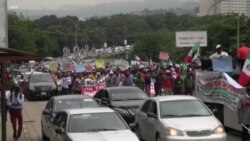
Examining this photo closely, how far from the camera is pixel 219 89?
18672mm

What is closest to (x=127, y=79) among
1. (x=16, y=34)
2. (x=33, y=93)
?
(x=33, y=93)

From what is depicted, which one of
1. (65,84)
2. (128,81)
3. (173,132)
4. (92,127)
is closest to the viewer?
(92,127)

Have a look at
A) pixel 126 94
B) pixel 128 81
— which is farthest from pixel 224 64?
pixel 128 81

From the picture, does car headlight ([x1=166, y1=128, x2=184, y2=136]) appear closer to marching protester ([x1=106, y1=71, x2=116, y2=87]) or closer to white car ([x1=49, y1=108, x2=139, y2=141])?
white car ([x1=49, y1=108, x2=139, y2=141])

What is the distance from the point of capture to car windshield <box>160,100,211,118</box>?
47.8 feet

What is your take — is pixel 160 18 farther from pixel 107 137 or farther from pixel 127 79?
pixel 107 137

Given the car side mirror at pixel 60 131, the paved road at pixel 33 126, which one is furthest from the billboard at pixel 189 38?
the car side mirror at pixel 60 131

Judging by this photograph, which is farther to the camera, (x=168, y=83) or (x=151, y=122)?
(x=168, y=83)

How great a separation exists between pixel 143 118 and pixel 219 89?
388 centimetres

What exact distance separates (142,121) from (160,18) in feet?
460

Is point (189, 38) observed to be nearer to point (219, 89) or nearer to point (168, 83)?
point (168, 83)

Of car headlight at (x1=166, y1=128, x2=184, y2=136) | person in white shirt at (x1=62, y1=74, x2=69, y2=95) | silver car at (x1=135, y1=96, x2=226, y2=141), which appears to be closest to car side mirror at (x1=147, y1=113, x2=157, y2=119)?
silver car at (x1=135, y1=96, x2=226, y2=141)

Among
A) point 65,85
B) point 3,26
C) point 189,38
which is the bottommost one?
point 65,85

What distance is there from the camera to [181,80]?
94.4 feet
